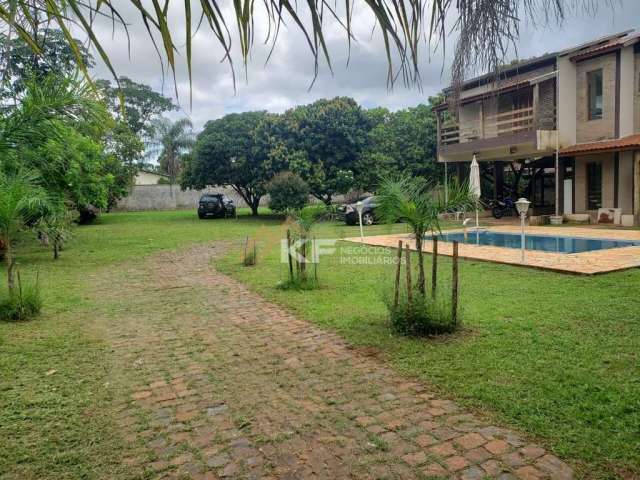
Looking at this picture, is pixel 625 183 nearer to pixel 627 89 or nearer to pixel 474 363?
pixel 627 89

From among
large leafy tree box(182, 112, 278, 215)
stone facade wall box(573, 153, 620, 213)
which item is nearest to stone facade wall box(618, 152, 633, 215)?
stone facade wall box(573, 153, 620, 213)

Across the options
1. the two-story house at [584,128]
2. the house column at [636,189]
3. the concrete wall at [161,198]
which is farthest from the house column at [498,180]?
the concrete wall at [161,198]

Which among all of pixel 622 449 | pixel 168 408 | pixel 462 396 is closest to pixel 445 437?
pixel 462 396

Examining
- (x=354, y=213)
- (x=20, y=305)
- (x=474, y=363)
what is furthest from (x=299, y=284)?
(x=354, y=213)

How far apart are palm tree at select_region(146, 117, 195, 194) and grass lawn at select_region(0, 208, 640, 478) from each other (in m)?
36.8

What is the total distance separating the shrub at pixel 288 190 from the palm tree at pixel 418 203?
17056 millimetres

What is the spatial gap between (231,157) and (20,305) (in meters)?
20.5

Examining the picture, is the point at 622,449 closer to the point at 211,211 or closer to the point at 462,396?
the point at 462,396

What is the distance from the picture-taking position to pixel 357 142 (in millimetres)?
24031

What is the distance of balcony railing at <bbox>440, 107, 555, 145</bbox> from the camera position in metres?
17.9

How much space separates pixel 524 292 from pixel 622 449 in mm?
4277

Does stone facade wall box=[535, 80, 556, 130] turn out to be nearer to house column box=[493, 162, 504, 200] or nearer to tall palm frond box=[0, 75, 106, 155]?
house column box=[493, 162, 504, 200]

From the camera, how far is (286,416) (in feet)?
10.6

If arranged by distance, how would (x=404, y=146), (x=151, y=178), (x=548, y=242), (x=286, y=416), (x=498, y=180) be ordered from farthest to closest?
(x=151, y=178), (x=404, y=146), (x=498, y=180), (x=548, y=242), (x=286, y=416)
